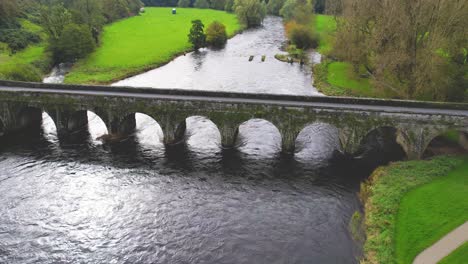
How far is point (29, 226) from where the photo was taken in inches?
1358

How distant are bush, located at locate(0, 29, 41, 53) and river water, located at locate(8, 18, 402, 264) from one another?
157 feet

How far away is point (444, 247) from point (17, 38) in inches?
4036

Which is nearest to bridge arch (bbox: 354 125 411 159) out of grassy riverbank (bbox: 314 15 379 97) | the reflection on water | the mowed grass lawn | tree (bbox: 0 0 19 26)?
grassy riverbank (bbox: 314 15 379 97)

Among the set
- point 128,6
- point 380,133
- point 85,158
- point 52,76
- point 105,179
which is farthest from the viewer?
point 128,6

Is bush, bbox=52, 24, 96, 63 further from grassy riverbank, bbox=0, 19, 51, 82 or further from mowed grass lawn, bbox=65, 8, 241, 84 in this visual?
grassy riverbank, bbox=0, 19, 51, 82

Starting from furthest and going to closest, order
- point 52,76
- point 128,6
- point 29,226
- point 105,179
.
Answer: point 128,6 < point 52,76 < point 105,179 < point 29,226

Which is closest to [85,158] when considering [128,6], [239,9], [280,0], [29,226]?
[29,226]

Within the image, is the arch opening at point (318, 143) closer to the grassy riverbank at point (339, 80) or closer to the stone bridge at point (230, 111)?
the stone bridge at point (230, 111)

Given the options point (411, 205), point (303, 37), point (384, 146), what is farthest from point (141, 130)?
point (303, 37)

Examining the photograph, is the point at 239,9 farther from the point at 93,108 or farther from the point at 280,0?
→ the point at 93,108

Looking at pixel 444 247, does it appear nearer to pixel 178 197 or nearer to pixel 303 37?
pixel 178 197

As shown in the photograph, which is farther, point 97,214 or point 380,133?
point 380,133

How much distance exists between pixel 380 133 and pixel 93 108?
3819 cm

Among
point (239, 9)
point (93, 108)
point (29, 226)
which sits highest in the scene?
point (239, 9)
